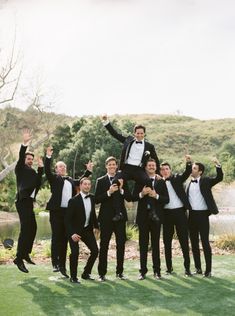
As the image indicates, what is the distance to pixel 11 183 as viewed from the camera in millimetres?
38875

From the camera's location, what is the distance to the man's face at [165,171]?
26.0 ft

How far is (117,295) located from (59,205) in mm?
1956

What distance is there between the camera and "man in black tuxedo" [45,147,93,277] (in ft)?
25.2

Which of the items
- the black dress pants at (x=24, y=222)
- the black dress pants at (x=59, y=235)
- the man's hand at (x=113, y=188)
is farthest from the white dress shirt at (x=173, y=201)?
the black dress pants at (x=24, y=222)

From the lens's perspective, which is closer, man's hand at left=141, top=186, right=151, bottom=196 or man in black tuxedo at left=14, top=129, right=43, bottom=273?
man's hand at left=141, top=186, right=151, bottom=196

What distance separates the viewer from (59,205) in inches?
303

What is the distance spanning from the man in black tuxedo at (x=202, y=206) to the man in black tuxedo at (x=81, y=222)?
178 centimetres

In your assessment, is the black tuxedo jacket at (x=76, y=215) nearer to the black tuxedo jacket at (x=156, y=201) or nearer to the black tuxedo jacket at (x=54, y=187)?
the black tuxedo jacket at (x=54, y=187)

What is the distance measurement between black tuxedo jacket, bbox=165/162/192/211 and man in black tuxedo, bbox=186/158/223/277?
0.28 ft

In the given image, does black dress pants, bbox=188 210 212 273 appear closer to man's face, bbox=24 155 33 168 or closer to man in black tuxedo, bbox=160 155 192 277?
man in black tuxedo, bbox=160 155 192 277

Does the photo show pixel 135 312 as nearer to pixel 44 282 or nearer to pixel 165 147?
pixel 44 282

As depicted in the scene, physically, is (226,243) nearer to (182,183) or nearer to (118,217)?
(182,183)

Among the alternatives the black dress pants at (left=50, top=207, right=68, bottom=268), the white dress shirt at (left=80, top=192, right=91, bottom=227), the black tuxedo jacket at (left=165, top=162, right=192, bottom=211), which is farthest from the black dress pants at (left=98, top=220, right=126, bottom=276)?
the black tuxedo jacket at (left=165, top=162, right=192, bottom=211)

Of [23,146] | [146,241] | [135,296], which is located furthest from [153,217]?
[23,146]
